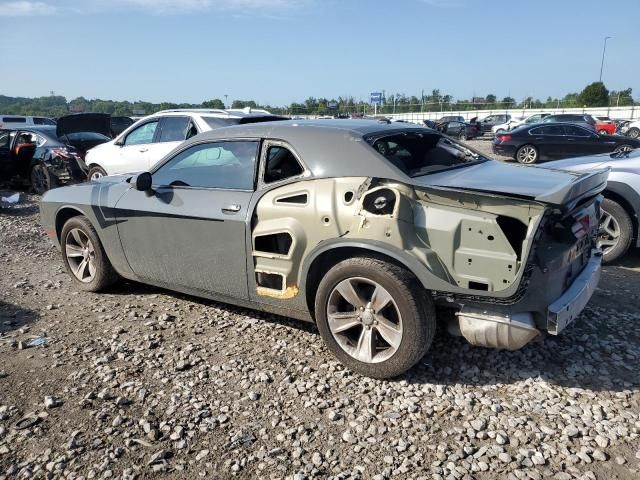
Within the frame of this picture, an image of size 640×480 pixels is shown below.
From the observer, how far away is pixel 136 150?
897 cm

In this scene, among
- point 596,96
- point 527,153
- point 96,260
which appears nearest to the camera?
point 96,260

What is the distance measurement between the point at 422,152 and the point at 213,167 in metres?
1.62

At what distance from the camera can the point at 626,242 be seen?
5.53 meters

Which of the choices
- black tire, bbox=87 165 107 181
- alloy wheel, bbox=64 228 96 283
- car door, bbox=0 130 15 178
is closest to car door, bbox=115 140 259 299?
alloy wheel, bbox=64 228 96 283

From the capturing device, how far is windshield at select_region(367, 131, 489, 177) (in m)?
3.44

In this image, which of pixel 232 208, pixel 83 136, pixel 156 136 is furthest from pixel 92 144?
pixel 232 208

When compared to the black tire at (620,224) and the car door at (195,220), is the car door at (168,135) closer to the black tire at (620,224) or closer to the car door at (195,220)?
the car door at (195,220)

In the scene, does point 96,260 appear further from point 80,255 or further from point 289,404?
point 289,404

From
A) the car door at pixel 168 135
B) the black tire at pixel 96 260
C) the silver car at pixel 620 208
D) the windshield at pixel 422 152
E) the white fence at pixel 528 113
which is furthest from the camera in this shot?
the white fence at pixel 528 113

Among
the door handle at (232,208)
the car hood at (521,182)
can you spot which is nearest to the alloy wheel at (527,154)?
the car hood at (521,182)

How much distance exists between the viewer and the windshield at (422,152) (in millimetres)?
3436

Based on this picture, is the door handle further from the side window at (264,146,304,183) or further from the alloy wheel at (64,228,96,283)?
the alloy wheel at (64,228,96,283)

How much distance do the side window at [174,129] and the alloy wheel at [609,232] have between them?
238 inches

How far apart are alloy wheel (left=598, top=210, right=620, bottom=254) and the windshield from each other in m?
2.27
